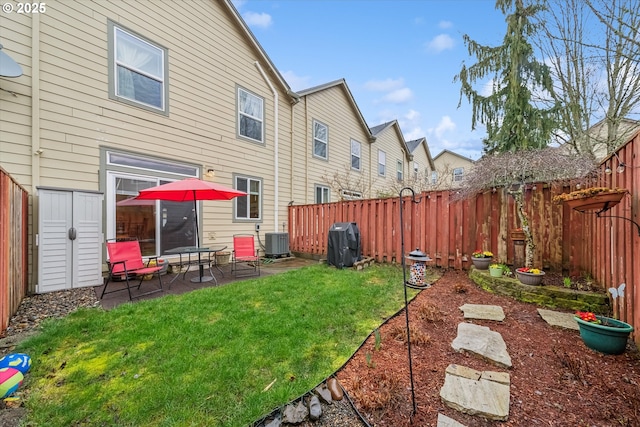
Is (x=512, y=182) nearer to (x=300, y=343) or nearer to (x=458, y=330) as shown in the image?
(x=458, y=330)

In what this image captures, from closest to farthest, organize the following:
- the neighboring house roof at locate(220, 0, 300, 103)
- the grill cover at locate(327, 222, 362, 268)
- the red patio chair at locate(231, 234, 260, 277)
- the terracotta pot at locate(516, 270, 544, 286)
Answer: the terracotta pot at locate(516, 270, 544, 286) → the red patio chair at locate(231, 234, 260, 277) → the grill cover at locate(327, 222, 362, 268) → the neighboring house roof at locate(220, 0, 300, 103)

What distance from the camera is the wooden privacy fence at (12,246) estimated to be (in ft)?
9.36

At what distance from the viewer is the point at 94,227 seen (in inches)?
185

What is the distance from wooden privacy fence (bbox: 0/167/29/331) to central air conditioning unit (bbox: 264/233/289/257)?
496 centimetres

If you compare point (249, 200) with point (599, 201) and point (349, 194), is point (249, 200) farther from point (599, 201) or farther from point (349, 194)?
point (599, 201)

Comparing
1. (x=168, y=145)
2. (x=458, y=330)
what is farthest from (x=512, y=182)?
(x=168, y=145)

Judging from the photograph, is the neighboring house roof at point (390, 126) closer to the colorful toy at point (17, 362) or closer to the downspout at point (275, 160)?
the downspout at point (275, 160)

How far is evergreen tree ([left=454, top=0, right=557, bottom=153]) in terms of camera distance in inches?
263

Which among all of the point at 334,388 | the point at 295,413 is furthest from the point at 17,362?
the point at 334,388

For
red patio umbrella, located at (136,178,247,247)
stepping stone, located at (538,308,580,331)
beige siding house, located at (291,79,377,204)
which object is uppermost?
beige siding house, located at (291,79,377,204)

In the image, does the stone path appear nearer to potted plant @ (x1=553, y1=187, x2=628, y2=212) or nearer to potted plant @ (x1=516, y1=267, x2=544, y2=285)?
potted plant @ (x1=516, y1=267, x2=544, y2=285)

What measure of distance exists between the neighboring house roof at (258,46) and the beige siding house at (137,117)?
0.18 feet

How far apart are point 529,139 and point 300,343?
25.8 ft

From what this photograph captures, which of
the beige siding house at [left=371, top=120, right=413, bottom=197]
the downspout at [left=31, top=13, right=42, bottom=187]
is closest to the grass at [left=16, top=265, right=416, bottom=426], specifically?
the downspout at [left=31, top=13, right=42, bottom=187]
